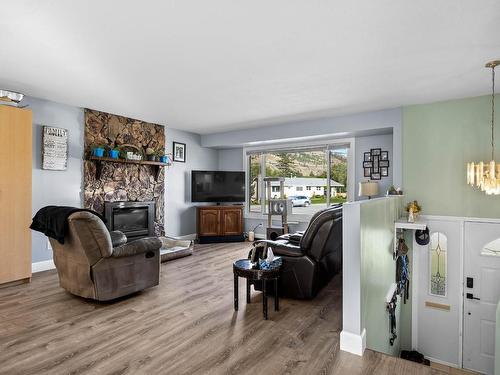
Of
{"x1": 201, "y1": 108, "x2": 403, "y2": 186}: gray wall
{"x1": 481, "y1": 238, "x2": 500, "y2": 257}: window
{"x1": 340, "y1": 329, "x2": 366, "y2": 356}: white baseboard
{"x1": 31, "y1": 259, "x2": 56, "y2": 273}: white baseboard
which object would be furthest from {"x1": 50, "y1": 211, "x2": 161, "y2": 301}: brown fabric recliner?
{"x1": 481, "y1": 238, "x2": 500, "y2": 257}: window

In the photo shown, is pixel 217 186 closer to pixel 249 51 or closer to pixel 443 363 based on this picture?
pixel 249 51

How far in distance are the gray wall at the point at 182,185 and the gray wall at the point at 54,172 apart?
1.85 metres

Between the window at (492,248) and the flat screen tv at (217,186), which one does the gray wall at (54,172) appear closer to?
the flat screen tv at (217,186)

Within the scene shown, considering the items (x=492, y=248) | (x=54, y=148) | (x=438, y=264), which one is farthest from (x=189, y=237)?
(x=492, y=248)

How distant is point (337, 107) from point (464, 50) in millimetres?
2037

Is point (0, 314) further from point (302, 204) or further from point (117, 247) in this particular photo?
point (302, 204)

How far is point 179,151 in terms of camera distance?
6637 millimetres

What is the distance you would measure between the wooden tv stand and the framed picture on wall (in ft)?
3.83

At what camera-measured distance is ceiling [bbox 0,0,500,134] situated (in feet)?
7.15

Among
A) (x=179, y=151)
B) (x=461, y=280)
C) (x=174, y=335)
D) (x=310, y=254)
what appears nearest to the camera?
(x=174, y=335)

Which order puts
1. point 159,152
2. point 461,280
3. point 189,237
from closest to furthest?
point 461,280 → point 159,152 → point 189,237

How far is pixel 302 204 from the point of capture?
22.1 ft

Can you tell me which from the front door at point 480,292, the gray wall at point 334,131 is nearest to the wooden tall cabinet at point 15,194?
the gray wall at point 334,131

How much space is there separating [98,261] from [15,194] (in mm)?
1670
